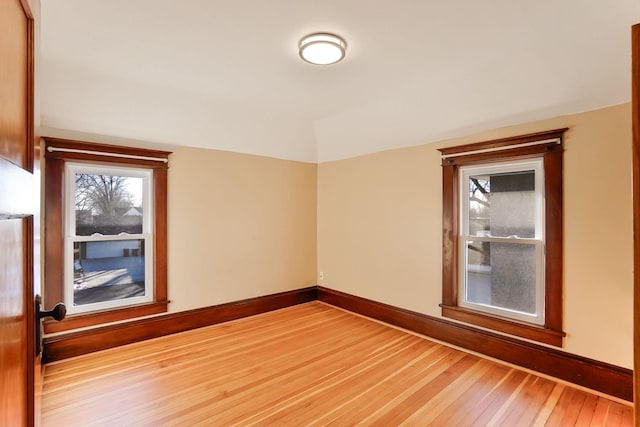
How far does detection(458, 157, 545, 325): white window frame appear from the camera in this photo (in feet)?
8.71

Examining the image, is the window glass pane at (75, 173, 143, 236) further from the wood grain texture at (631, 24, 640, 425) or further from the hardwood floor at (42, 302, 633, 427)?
the wood grain texture at (631, 24, 640, 425)

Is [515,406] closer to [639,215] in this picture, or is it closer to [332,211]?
[639,215]

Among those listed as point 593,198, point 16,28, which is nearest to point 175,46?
point 16,28

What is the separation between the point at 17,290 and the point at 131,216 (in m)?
2.91

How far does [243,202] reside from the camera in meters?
4.00

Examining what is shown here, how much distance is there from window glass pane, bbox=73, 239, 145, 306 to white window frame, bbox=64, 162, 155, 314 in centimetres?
5

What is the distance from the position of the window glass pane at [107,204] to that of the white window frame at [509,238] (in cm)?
344

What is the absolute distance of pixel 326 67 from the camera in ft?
8.48

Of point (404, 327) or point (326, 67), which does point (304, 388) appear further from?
point (326, 67)

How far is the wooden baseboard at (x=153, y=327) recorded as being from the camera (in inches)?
111

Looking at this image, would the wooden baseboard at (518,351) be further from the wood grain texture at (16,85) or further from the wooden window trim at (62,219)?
the wood grain texture at (16,85)

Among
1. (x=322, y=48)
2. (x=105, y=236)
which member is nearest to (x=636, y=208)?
(x=322, y=48)

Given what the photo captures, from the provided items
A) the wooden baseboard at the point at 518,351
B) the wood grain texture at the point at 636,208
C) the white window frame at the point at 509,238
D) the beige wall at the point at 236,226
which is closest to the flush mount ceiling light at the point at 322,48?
the wood grain texture at the point at 636,208

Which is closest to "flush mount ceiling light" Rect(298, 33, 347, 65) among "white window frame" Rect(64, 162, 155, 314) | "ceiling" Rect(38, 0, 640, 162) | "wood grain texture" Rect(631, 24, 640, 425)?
"ceiling" Rect(38, 0, 640, 162)
